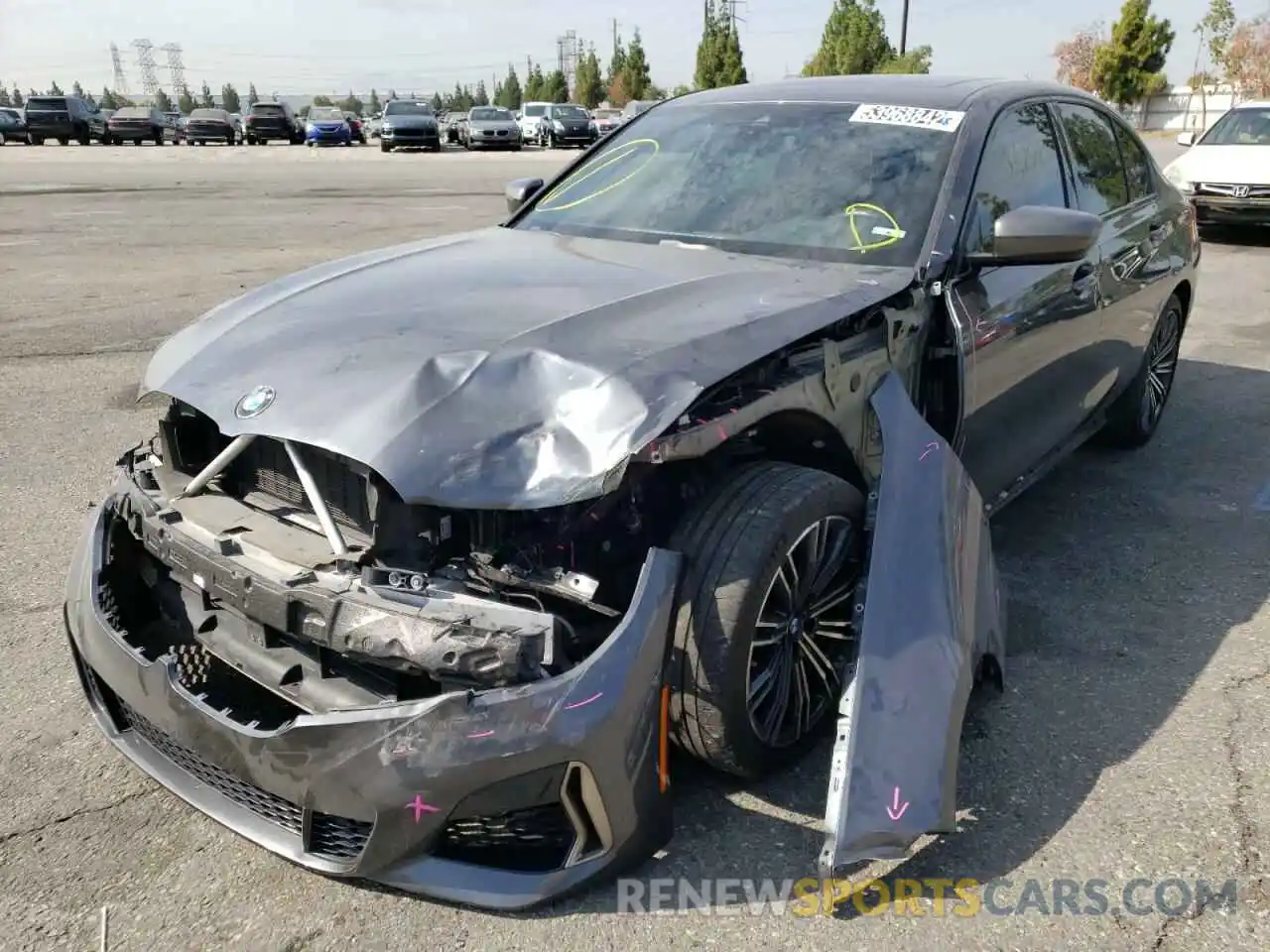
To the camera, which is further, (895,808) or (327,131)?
(327,131)

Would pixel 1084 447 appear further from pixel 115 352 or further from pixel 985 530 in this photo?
pixel 115 352

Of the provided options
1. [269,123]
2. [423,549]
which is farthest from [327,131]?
[423,549]

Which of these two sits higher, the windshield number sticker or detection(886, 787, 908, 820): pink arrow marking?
the windshield number sticker

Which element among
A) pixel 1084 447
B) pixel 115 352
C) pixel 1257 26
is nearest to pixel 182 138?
pixel 115 352

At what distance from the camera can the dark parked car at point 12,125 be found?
3672cm

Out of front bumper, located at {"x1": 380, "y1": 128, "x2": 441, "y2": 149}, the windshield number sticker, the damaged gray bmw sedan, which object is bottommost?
front bumper, located at {"x1": 380, "y1": 128, "x2": 441, "y2": 149}

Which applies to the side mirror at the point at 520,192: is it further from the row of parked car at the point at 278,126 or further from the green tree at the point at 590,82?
the green tree at the point at 590,82

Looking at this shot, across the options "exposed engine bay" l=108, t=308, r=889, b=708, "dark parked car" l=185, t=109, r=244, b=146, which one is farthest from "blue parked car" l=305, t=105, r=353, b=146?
"exposed engine bay" l=108, t=308, r=889, b=708

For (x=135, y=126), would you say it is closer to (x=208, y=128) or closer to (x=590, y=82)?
(x=208, y=128)

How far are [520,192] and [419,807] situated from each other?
304cm

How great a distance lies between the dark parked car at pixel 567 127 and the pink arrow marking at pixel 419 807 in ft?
117

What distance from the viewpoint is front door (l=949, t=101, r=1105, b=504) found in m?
3.22

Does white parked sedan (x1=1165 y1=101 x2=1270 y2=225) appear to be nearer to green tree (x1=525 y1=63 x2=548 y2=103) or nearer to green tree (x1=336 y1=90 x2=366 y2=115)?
green tree (x1=525 y1=63 x2=548 y2=103)

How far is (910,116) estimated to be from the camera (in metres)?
3.49
